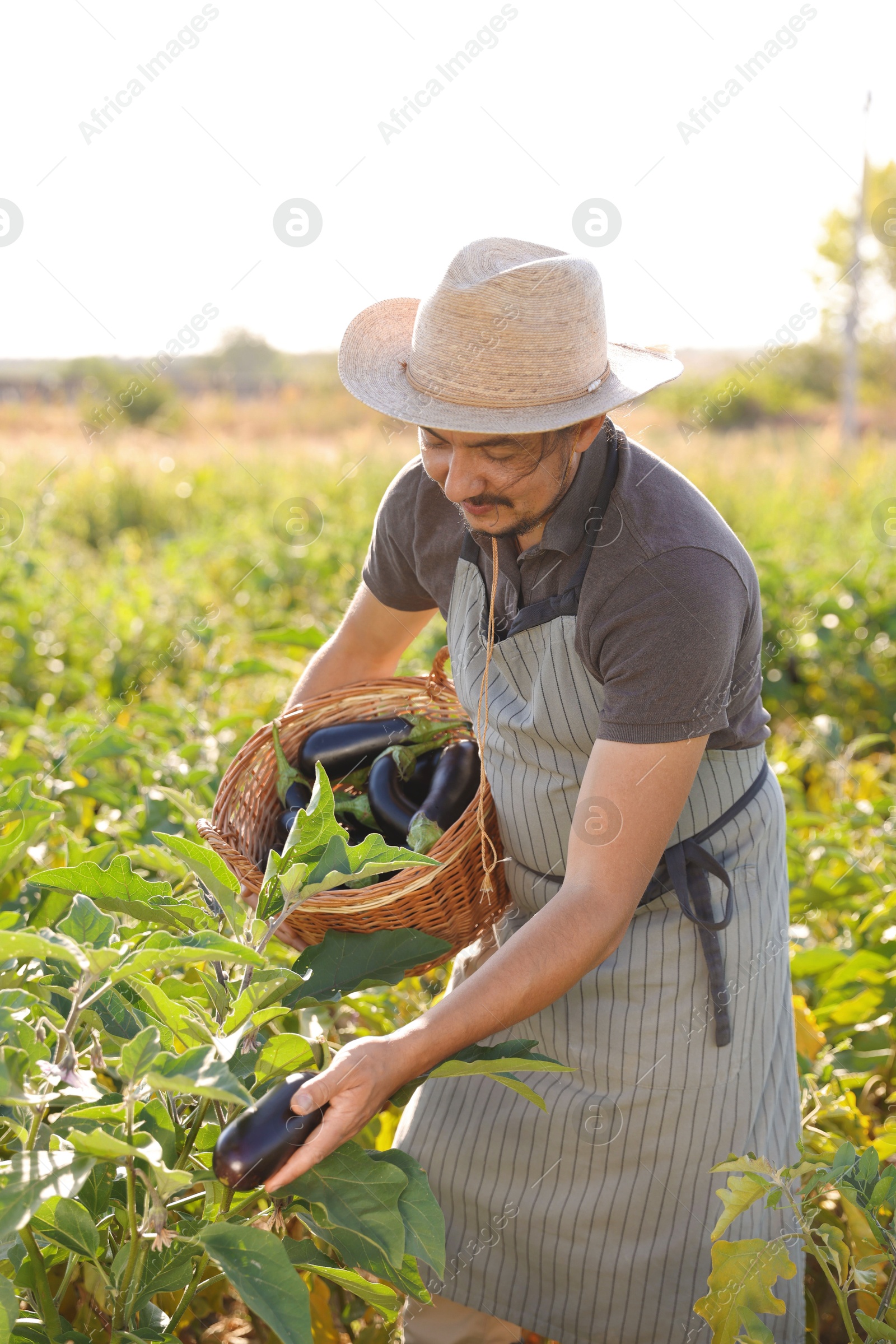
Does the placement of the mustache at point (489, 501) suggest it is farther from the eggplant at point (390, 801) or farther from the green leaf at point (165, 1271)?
the green leaf at point (165, 1271)

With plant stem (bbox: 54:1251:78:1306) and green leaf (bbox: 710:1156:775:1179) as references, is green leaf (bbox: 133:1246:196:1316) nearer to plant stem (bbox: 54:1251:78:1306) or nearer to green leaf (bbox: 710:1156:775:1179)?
plant stem (bbox: 54:1251:78:1306)

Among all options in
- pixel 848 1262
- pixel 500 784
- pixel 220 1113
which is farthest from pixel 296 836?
pixel 848 1262

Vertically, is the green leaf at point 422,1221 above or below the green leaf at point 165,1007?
below

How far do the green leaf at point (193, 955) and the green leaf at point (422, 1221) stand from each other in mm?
252

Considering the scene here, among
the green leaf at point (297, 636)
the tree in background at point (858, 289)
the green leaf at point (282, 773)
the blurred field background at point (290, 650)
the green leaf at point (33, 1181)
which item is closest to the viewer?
the green leaf at point (33, 1181)

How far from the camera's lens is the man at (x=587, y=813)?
Answer: 1.32 m

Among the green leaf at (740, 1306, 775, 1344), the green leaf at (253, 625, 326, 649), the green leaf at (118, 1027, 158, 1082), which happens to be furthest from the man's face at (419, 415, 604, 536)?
the green leaf at (740, 1306, 775, 1344)

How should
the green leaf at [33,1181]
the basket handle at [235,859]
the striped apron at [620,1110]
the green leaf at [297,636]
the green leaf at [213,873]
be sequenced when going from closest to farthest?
the green leaf at [33,1181], the green leaf at [213,873], the basket handle at [235,859], the striped apron at [620,1110], the green leaf at [297,636]

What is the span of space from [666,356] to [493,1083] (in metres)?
1.06

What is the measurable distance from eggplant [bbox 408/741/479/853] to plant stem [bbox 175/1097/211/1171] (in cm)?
55

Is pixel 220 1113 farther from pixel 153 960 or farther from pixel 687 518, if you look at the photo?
pixel 687 518

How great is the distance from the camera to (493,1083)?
5.30 feet

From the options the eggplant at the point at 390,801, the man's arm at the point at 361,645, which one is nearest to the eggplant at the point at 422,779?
the eggplant at the point at 390,801

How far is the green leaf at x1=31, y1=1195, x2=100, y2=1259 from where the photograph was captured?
972 millimetres
